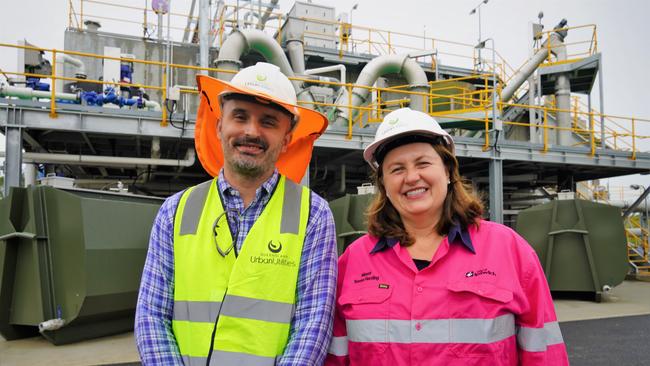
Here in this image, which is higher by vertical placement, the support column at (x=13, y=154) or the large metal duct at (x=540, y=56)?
the large metal duct at (x=540, y=56)

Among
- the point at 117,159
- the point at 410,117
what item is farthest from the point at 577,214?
the point at 117,159

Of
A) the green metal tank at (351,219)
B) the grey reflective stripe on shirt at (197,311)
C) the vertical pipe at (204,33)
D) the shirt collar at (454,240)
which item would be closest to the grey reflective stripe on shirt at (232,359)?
the grey reflective stripe on shirt at (197,311)

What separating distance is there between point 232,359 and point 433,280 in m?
0.86

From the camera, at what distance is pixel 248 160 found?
2002 mm

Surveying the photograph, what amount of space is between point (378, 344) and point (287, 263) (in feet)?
1.65

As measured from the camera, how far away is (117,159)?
8.08m

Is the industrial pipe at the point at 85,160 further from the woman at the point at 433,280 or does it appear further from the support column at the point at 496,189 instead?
the woman at the point at 433,280

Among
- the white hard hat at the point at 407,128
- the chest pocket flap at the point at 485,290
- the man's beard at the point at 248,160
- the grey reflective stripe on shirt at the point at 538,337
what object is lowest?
the grey reflective stripe on shirt at the point at 538,337

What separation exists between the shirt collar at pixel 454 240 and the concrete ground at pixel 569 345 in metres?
4.12

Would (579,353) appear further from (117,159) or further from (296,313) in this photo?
(117,159)

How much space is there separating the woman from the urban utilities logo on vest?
0.32m

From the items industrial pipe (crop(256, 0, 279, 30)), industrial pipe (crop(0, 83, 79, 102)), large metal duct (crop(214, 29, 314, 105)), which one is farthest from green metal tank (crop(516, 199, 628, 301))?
industrial pipe (crop(256, 0, 279, 30))

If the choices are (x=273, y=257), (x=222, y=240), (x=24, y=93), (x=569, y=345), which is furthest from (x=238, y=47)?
(x=273, y=257)

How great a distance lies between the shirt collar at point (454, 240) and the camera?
198 cm
